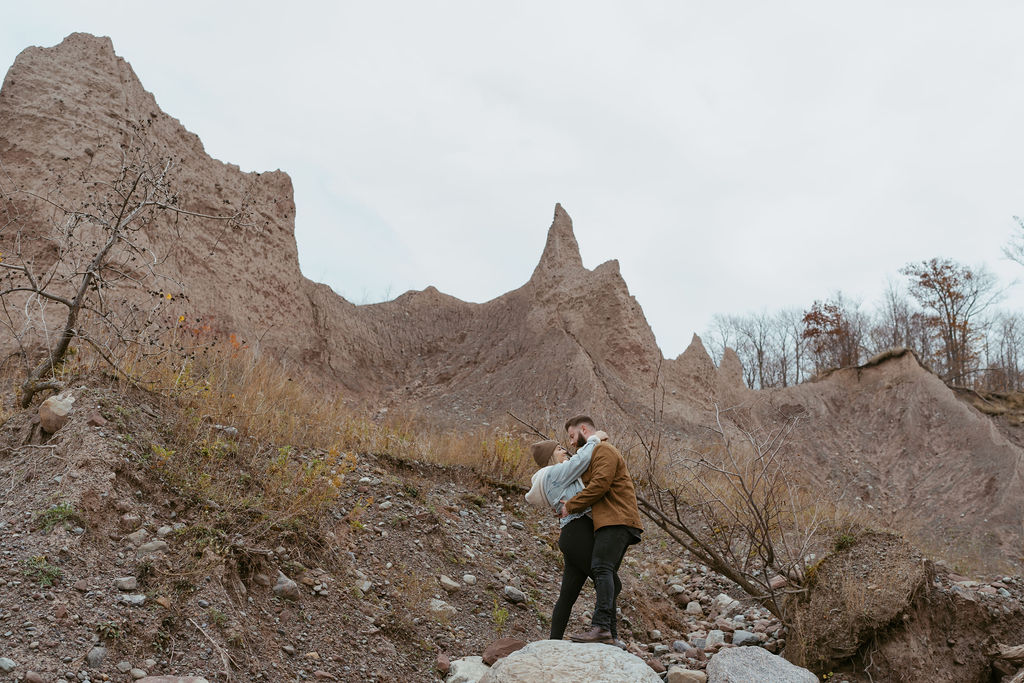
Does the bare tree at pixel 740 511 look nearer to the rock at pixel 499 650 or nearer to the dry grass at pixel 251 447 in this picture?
the rock at pixel 499 650

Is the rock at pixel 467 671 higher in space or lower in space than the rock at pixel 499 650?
lower

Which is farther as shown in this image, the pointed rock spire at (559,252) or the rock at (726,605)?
the pointed rock spire at (559,252)

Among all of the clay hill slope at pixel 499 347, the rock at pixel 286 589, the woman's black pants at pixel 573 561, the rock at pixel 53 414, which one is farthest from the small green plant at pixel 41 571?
the clay hill slope at pixel 499 347

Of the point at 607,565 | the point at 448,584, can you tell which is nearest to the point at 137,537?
the point at 448,584

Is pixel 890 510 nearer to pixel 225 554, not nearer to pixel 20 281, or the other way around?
pixel 225 554

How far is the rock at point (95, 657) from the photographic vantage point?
3971mm

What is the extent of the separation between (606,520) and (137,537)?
3229mm

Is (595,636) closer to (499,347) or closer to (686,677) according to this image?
(686,677)

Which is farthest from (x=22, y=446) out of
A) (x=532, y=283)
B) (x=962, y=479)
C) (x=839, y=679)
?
(x=962, y=479)

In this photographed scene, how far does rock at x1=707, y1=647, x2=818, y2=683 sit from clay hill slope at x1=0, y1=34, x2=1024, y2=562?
10559 millimetres

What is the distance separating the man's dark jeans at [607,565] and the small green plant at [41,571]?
11.0 feet

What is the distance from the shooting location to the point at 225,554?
16.5 feet

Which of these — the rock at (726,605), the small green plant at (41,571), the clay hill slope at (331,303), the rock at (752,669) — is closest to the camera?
the small green plant at (41,571)

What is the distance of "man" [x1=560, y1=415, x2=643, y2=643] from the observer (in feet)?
15.1
